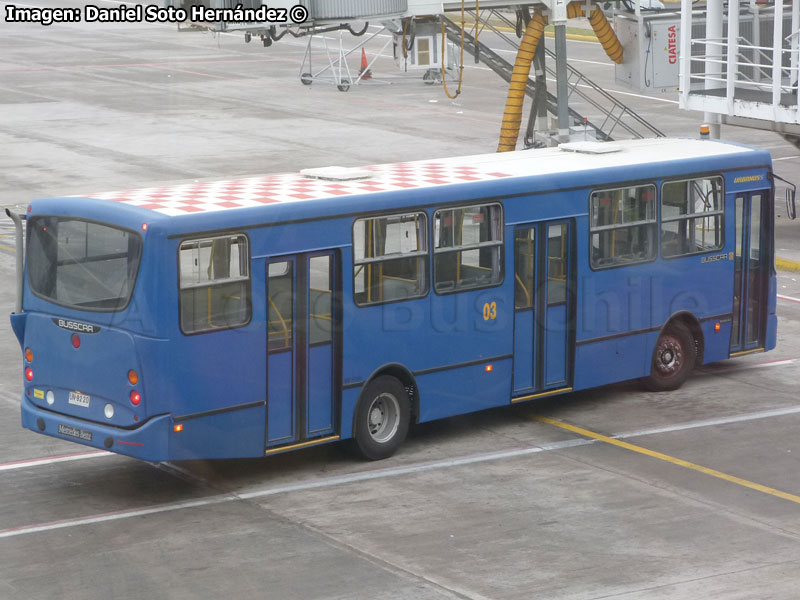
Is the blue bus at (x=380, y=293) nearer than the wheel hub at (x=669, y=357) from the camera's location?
Yes

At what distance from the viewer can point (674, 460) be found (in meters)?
12.9

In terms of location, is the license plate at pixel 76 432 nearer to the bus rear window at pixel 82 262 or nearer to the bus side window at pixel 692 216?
the bus rear window at pixel 82 262

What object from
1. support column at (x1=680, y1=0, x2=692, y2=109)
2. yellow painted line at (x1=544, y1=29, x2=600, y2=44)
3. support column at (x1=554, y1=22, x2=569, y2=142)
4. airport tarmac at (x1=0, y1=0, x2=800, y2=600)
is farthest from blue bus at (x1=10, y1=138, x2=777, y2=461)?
yellow painted line at (x1=544, y1=29, x2=600, y2=44)

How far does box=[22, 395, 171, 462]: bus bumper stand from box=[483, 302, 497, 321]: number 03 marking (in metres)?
3.56

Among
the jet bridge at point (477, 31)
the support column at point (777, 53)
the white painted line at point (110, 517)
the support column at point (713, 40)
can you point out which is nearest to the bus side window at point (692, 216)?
the white painted line at point (110, 517)

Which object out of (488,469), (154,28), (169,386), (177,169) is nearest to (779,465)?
(488,469)

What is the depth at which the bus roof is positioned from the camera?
12.0 metres

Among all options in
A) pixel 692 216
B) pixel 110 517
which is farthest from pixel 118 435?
pixel 692 216

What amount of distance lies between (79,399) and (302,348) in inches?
76.4

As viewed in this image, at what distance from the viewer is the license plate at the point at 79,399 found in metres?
11.7

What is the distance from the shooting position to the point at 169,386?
11.3m

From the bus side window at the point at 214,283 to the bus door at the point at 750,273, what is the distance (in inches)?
251

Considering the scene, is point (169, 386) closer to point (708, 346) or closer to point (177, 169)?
Result: point (708, 346)

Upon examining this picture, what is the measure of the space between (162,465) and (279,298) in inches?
82.6
